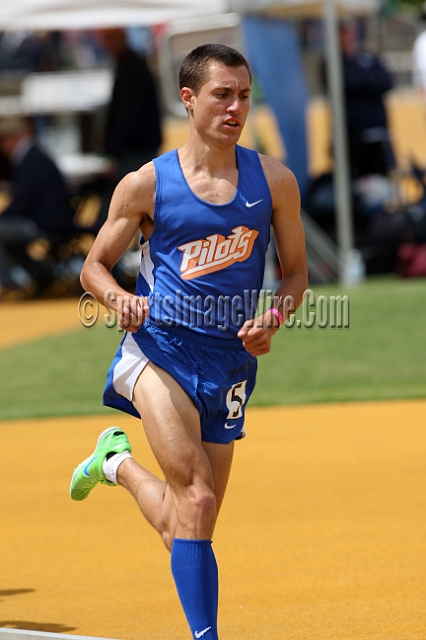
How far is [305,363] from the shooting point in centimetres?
959

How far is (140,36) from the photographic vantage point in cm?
2500

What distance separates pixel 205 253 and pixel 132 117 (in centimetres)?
956

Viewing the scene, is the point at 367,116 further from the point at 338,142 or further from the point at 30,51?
the point at 30,51

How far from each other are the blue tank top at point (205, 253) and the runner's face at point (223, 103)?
0.60 ft

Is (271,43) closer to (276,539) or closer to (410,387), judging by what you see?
(410,387)

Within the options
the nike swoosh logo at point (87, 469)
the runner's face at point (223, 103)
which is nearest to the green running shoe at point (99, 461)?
the nike swoosh logo at point (87, 469)

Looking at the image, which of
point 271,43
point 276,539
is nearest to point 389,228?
point 271,43

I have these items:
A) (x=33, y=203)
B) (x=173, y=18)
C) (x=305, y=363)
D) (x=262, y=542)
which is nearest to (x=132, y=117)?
(x=173, y=18)

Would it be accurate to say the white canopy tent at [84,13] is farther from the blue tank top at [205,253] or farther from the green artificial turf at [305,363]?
the blue tank top at [205,253]

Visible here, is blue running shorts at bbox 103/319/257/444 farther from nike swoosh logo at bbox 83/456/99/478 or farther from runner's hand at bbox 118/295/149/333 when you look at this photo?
nike swoosh logo at bbox 83/456/99/478

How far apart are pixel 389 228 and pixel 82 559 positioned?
858 cm

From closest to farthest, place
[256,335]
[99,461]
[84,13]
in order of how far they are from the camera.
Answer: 1. [256,335]
2. [99,461]
3. [84,13]

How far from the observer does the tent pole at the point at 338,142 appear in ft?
41.2

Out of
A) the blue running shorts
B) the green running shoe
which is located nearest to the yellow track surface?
the green running shoe
